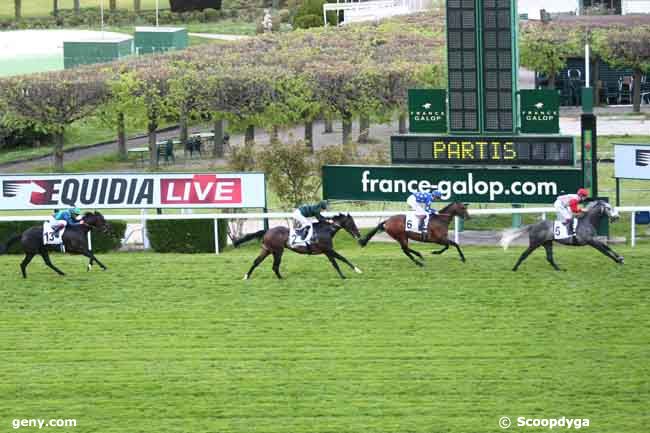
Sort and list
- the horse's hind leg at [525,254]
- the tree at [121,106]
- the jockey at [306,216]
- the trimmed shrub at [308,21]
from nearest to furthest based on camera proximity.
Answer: the jockey at [306,216] → the horse's hind leg at [525,254] → the tree at [121,106] → the trimmed shrub at [308,21]

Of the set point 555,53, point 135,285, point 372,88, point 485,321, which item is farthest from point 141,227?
point 555,53

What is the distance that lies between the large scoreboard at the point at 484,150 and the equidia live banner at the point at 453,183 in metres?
0.32

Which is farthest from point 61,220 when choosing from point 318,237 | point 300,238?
point 318,237

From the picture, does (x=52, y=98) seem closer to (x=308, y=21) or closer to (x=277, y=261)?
(x=277, y=261)

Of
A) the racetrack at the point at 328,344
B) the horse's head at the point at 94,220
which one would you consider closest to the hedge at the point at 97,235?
the racetrack at the point at 328,344

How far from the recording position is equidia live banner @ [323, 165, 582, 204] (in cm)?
2288

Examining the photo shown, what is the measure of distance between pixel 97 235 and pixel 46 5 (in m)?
67.1

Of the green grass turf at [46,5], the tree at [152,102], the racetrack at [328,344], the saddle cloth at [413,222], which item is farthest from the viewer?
the green grass turf at [46,5]

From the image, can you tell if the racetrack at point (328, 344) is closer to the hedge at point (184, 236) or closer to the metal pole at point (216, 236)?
the metal pole at point (216, 236)

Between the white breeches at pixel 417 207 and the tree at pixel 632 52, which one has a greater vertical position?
the tree at pixel 632 52

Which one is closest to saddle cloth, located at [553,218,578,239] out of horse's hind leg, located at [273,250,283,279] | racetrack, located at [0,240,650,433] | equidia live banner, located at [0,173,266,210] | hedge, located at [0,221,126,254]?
racetrack, located at [0,240,650,433]

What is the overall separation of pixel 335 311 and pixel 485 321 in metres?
1.86

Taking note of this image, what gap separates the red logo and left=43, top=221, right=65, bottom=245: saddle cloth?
129 inches

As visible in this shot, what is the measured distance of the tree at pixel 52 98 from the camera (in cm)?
3788
